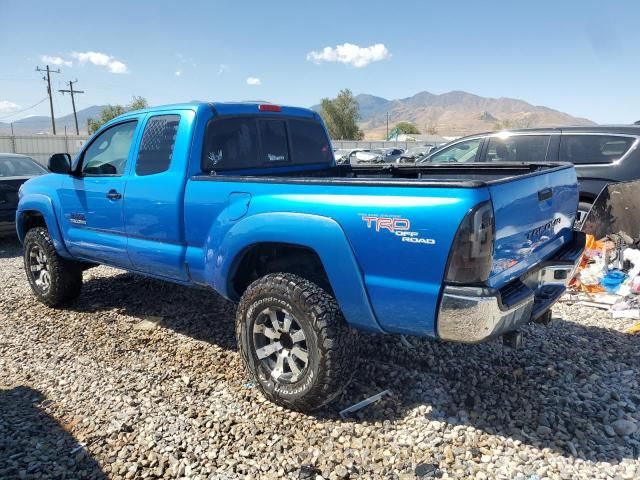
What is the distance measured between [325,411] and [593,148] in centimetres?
547

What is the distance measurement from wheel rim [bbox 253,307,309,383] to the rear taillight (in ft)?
3.50

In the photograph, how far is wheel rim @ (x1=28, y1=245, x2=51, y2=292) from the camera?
537cm

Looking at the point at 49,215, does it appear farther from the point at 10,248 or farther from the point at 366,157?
the point at 366,157

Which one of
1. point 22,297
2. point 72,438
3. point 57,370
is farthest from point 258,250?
point 22,297

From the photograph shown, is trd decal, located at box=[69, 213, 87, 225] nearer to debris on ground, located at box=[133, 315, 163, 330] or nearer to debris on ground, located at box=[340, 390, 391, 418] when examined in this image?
debris on ground, located at box=[133, 315, 163, 330]

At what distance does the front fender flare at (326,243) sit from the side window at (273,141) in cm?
119

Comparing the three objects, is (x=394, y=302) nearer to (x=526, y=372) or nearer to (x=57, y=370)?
(x=526, y=372)

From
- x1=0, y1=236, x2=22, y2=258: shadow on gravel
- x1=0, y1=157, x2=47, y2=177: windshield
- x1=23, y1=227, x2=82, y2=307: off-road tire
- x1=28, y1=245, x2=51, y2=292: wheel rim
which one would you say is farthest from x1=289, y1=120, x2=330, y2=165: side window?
x1=0, y1=157, x2=47, y2=177: windshield

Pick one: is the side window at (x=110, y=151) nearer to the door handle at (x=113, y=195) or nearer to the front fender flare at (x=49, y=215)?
the door handle at (x=113, y=195)

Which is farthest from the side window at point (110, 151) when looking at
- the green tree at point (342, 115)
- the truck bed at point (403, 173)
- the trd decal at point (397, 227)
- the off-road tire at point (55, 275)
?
the green tree at point (342, 115)

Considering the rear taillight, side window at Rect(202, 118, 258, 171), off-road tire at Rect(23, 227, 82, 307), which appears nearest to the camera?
the rear taillight

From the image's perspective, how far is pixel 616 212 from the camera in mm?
6215

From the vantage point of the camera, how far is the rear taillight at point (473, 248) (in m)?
2.41

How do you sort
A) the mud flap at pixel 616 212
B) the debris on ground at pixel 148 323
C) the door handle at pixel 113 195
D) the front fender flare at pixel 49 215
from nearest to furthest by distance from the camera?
the door handle at pixel 113 195, the debris on ground at pixel 148 323, the front fender flare at pixel 49 215, the mud flap at pixel 616 212
